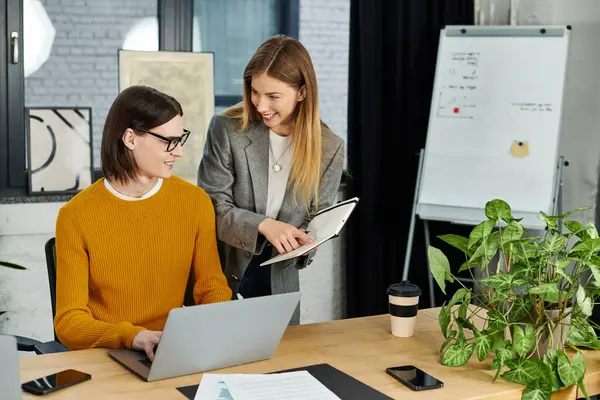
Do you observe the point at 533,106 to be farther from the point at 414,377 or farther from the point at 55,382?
the point at 55,382

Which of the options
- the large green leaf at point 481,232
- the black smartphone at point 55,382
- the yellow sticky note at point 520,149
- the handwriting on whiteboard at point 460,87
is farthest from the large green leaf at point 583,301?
the handwriting on whiteboard at point 460,87

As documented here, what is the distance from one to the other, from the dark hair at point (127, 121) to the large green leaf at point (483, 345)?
0.92 meters

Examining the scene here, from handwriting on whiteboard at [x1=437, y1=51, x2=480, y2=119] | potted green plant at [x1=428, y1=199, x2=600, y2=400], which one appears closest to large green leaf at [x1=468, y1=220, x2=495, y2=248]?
potted green plant at [x1=428, y1=199, x2=600, y2=400]

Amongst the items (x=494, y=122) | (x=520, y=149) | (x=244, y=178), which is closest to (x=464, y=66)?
(x=494, y=122)

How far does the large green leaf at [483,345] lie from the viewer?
1.70 m

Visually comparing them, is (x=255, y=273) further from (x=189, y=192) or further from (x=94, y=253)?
(x=94, y=253)

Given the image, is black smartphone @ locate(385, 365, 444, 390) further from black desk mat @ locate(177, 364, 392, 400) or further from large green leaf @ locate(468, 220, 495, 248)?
large green leaf @ locate(468, 220, 495, 248)

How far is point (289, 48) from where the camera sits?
7.35ft

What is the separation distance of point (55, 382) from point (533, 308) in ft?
3.23

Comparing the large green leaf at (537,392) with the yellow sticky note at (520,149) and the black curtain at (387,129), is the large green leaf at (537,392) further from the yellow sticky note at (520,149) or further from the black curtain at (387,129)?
the black curtain at (387,129)

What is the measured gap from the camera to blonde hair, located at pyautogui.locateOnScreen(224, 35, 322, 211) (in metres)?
2.22

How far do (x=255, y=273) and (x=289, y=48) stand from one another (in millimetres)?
682

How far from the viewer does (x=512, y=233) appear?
1.77 meters

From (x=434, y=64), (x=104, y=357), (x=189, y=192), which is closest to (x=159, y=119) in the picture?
(x=189, y=192)
